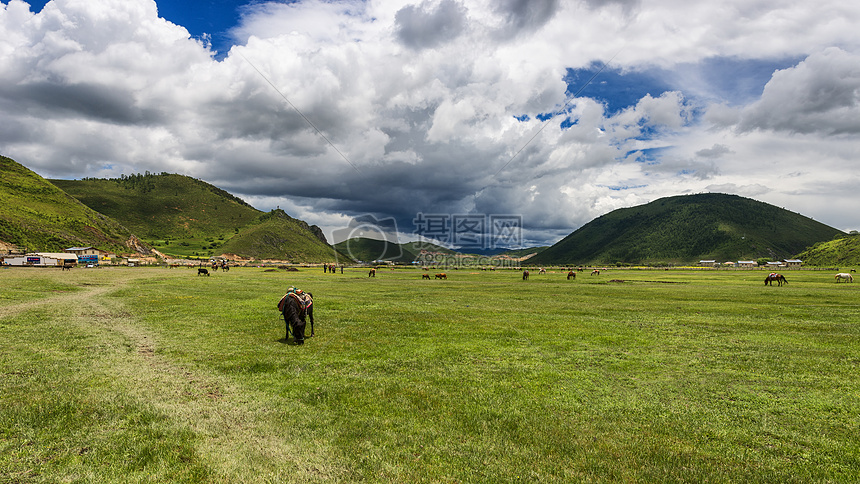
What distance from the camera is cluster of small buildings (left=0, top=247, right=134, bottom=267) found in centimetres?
7819

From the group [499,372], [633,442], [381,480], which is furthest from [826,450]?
[381,480]

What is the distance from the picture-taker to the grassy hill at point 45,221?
335 feet

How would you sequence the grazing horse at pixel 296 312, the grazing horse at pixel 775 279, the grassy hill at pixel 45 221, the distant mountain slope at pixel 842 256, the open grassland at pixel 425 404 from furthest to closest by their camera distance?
the distant mountain slope at pixel 842 256
the grassy hill at pixel 45 221
the grazing horse at pixel 775 279
the grazing horse at pixel 296 312
the open grassland at pixel 425 404

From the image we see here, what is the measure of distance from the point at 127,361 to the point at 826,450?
18015 millimetres

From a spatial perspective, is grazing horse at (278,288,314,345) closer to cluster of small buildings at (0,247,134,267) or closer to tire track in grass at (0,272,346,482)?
tire track in grass at (0,272,346,482)

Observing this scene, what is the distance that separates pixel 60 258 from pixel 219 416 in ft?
382

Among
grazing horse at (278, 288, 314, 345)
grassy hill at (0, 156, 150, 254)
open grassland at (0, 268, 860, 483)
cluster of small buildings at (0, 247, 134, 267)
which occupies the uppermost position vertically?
grassy hill at (0, 156, 150, 254)

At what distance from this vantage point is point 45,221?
114875mm

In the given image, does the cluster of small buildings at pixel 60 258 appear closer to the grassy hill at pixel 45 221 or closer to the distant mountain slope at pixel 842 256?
the grassy hill at pixel 45 221

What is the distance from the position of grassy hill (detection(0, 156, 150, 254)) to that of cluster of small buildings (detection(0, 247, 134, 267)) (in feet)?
21.9

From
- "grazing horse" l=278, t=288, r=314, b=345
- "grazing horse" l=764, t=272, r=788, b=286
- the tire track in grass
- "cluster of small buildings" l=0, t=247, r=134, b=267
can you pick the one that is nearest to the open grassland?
the tire track in grass

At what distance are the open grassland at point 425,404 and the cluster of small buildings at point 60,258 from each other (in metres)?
76.1

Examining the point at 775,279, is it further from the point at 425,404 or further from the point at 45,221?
the point at 45,221

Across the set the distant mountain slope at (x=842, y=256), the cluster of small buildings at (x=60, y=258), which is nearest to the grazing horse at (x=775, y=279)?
the cluster of small buildings at (x=60, y=258)
